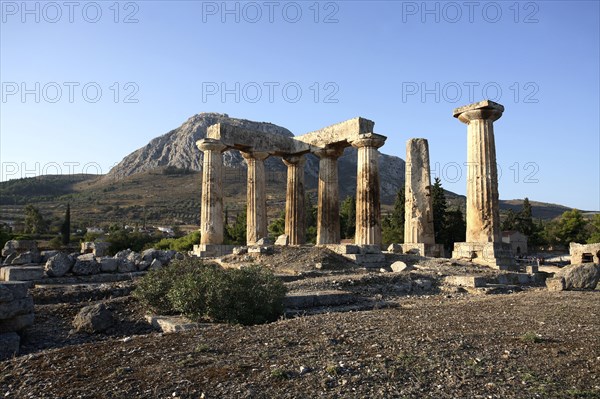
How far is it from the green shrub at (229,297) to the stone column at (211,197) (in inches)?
538

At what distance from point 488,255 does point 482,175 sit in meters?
3.20

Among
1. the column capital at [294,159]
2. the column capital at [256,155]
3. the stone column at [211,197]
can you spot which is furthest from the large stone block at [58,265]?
the column capital at [294,159]

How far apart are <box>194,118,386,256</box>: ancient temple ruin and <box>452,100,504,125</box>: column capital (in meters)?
4.54

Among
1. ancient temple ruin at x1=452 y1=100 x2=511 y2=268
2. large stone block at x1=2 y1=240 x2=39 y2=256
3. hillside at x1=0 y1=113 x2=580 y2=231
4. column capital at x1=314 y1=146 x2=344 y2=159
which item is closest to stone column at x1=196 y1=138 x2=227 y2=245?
column capital at x1=314 y1=146 x2=344 y2=159

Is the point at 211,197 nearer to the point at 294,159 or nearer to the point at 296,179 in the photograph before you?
the point at 296,179

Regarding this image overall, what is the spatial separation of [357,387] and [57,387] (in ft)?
10.0

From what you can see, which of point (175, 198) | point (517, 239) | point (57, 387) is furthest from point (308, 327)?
point (175, 198)

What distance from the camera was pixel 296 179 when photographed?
2830cm

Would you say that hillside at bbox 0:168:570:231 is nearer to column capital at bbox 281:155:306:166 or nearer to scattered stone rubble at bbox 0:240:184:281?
column capital at bbox 281:155:306:166

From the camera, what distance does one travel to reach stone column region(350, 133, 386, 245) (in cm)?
2380

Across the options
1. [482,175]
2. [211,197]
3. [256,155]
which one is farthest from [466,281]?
[256,155]

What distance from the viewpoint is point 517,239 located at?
5941 centimetres

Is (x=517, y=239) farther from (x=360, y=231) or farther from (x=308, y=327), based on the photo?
(x=308, y=327)

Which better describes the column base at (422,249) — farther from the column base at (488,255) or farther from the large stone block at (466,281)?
the large stone block at (466,281)
